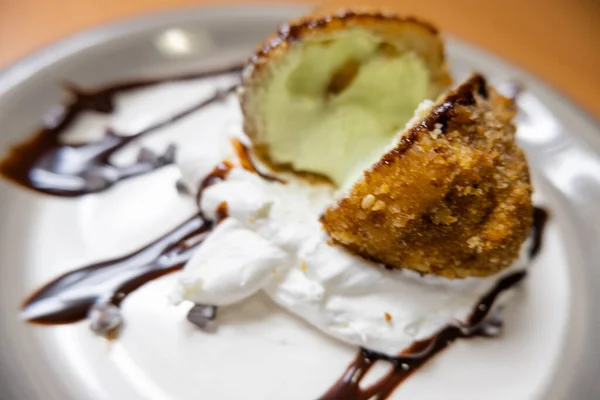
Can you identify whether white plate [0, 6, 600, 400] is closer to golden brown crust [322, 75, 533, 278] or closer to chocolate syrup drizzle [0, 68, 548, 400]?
chocolate syrup drizzle [0, 68, 548, 400]

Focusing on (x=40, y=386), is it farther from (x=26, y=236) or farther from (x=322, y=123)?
(x=322, y=123)

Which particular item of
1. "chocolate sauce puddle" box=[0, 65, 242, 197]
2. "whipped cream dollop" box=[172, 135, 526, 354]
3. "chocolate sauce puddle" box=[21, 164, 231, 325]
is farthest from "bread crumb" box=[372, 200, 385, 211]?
"chocolate sauce puddle" box=[0, 65, 242, 197]

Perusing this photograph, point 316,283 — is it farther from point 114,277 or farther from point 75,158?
point 75,158

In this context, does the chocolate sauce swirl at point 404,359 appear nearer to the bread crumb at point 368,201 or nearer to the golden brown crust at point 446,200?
the golden brown crust at point 446,200

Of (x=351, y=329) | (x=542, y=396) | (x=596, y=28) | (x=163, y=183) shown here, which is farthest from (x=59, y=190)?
(x=596, y=28)

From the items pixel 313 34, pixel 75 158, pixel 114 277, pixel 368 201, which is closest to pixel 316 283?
pixel 368 201
